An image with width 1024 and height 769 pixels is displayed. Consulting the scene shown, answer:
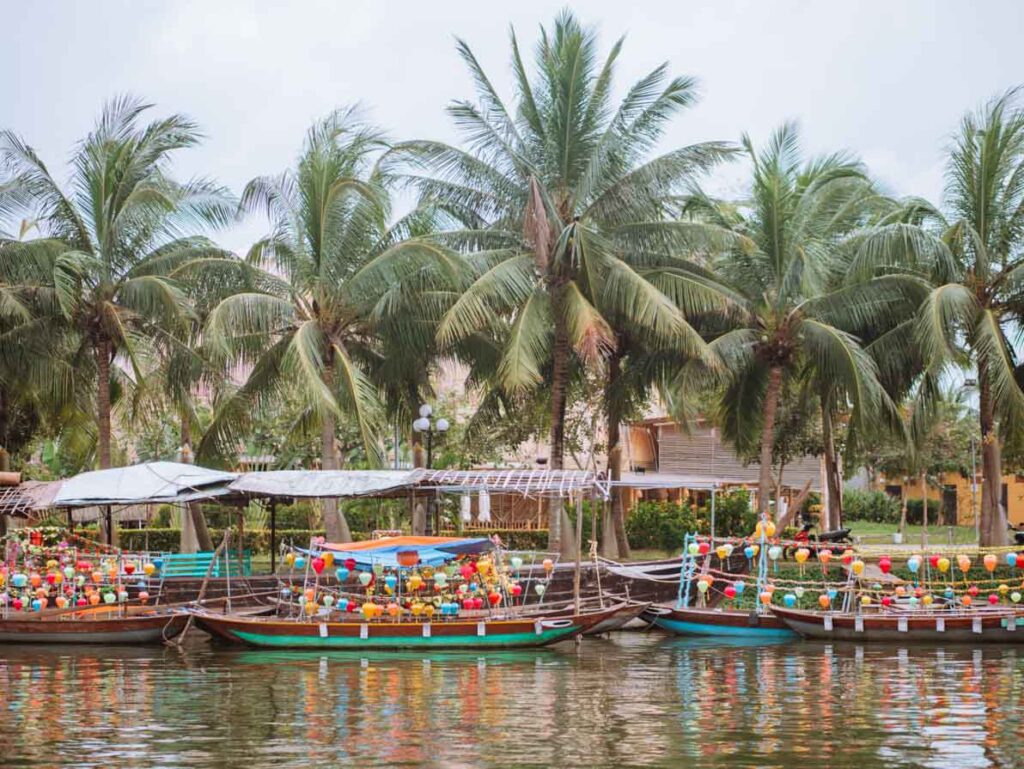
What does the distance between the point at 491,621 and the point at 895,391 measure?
40.3 ft

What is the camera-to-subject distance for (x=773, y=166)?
90.7ft

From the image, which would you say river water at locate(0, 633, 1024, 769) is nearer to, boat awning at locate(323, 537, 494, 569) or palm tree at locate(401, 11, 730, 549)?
boat awning at locate(323, 537, 494, 569)

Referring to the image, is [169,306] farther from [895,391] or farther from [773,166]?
[895,391]

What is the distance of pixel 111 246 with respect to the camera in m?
27.9

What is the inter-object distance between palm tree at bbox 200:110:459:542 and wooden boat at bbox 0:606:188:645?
200 inches

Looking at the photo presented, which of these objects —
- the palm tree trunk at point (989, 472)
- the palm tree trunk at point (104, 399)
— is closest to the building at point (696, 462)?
the palm tree trunk at point (989, 472)

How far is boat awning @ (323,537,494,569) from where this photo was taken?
73.1 ft

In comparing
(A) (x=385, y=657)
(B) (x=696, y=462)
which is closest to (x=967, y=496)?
(B) (x=696, y=462)

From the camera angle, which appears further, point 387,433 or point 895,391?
point 387,433

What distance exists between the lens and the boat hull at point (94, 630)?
23.5 meters

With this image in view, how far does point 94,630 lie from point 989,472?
58.7ft

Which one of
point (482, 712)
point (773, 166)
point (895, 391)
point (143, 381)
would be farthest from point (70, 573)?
point (895, 391)

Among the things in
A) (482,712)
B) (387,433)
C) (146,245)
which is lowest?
(482,712)

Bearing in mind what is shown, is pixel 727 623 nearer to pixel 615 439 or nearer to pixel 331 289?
pixel 615 439
